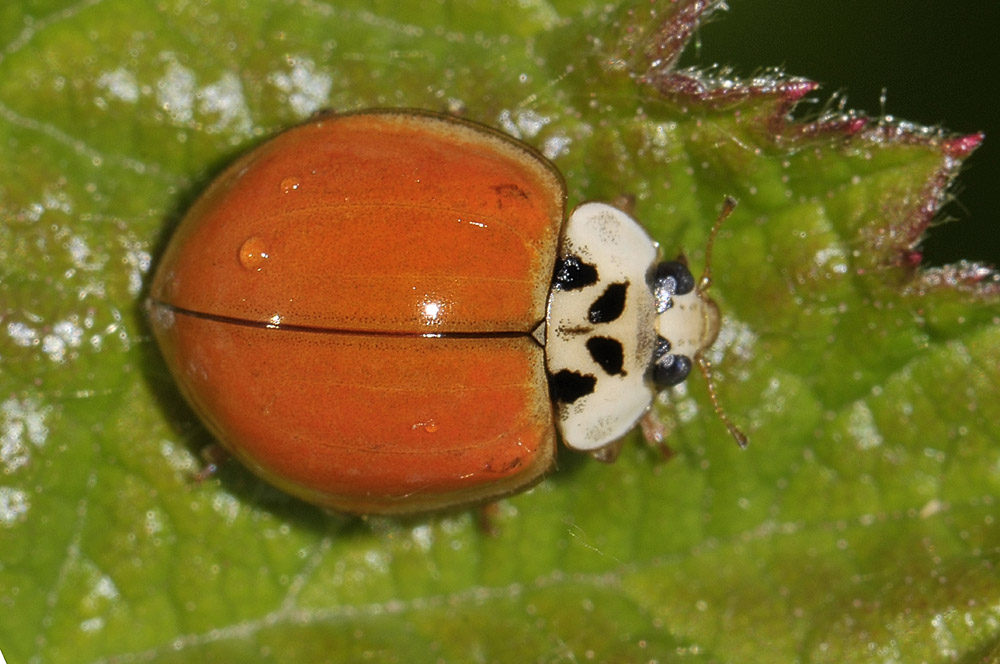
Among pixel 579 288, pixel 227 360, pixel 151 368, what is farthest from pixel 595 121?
pixel 151 368

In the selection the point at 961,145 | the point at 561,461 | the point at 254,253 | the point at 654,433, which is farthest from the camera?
the point at 561,461

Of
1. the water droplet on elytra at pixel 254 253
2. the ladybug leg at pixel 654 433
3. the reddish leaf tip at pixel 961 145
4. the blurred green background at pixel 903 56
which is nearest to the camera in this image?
the water droplet on elytra at pixel 254 253

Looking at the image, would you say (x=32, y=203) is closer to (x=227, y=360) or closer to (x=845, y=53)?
(x=227, y=360)

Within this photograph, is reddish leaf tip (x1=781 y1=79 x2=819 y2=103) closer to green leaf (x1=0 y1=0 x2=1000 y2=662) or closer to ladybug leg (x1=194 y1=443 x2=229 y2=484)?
green leaf (x1=0 y1=0 x2=1000 y2=662)

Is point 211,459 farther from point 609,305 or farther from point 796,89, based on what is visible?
point 796,89

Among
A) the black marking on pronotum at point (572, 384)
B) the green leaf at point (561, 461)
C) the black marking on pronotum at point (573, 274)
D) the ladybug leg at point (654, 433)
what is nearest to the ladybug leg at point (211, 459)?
the green leaf at point (561, 461)

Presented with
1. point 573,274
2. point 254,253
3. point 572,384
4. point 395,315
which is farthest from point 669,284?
point 254,253

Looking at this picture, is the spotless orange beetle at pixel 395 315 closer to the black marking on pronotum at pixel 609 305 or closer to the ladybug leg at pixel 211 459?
the black marking on pronotum at pixel 609 305
